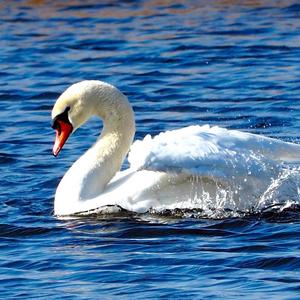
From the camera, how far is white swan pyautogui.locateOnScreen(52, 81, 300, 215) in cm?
1023

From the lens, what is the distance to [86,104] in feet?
37.2

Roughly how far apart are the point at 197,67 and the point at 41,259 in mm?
8966

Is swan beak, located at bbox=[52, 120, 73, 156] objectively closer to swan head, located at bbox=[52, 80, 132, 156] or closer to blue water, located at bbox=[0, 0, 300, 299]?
swan head, located at bbox=[52, 80, 132, 156]

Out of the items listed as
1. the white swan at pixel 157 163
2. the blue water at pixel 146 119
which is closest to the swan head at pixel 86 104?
the white swan at pixel 157 163

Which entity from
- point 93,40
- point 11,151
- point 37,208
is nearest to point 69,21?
point 93,40

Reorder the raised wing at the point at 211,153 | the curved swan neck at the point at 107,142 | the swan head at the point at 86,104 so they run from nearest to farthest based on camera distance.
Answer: the raised wing at the point at 211,153 → the curved swan neck at the point at 107,142 → the swan head at the point at 86,104

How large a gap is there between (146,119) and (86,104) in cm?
368

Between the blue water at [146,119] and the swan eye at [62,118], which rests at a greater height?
the swan eye at [62,118]

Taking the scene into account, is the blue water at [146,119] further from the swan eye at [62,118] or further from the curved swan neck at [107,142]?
the swan eye at [62,118]

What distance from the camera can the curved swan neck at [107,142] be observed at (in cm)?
1116

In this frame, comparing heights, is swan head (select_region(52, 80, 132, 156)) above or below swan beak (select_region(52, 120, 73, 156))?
above

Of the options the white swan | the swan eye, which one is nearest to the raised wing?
the white swan

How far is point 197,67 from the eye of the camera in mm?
18109

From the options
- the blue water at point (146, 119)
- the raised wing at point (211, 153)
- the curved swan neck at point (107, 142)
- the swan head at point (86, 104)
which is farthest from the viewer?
the swan head at point (86, 104)
